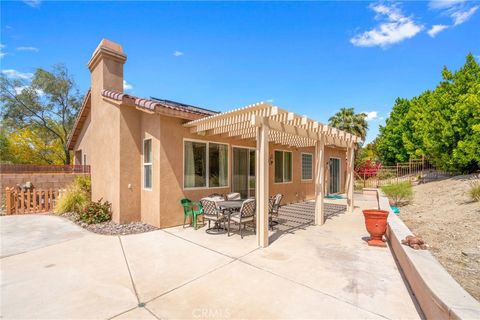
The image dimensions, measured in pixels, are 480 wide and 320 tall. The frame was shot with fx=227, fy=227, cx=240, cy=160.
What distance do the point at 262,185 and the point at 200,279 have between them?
103 inches

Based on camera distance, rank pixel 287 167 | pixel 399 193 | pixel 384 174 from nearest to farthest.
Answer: pixel 399 193, pixel 287 167, pixel 384 174

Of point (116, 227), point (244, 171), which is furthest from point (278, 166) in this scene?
point (116, 227)

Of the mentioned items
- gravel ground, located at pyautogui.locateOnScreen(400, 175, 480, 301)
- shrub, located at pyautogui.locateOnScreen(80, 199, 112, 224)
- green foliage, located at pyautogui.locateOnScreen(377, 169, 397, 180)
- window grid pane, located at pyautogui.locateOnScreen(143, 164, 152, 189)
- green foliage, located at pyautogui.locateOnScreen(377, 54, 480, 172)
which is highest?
green foliage, located at pyautogui.locateOnScreen(377, 54, 480, 172)

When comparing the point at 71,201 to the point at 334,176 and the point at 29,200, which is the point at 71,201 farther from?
the point at 334,176

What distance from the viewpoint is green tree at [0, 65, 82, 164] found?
21.2 metres

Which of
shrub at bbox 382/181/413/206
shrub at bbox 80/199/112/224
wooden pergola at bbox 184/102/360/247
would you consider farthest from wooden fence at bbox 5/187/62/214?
shrub at bbox 382/181/413/206

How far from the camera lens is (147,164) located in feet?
26.2

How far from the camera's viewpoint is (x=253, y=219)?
23.3 feet

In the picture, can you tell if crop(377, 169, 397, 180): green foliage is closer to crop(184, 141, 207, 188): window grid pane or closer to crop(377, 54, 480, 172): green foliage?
crop(377, 54, 480, 172): green foliage

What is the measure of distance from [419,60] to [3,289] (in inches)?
622

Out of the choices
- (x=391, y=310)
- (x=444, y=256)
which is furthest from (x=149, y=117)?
(x=444, y=256)

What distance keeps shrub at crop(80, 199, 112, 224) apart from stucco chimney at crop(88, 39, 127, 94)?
4539 mm

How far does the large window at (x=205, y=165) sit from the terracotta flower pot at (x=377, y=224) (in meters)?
5.31

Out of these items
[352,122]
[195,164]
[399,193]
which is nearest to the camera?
[195,164]
